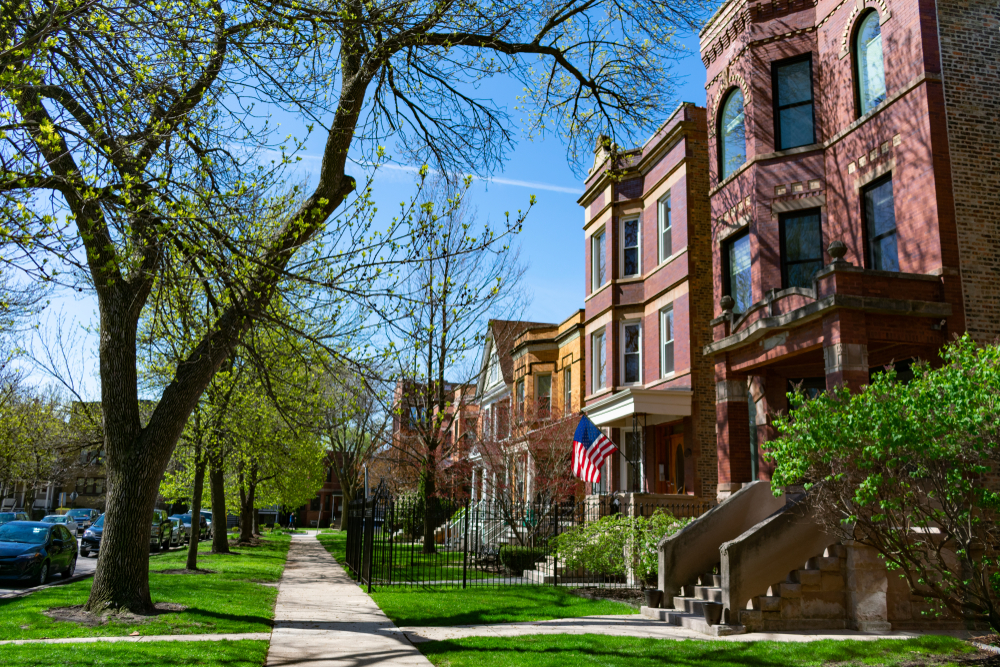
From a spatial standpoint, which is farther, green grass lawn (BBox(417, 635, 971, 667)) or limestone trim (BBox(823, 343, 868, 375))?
limestone trim (BBox(823, 343, 868, 375))

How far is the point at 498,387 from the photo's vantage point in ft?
123

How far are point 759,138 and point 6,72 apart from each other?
14213mm

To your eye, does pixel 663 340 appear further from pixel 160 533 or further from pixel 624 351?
pixel 160 533

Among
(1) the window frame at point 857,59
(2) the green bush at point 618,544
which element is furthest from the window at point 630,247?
(2) the green bush at point 618,544

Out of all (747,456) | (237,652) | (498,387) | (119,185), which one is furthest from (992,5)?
(498,387)

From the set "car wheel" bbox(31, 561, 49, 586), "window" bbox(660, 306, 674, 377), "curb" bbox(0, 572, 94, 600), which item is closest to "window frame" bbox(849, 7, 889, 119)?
"window" bbox(660, 306, 674, 377)

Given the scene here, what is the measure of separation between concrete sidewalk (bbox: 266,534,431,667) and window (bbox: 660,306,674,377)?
1055cm

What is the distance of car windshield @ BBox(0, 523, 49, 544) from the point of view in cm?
2019

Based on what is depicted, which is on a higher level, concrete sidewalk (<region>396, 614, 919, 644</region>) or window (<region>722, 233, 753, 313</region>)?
window (<region>722, 233, 753, 313</region>)

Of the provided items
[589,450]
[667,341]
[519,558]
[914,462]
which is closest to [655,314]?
[667,341]

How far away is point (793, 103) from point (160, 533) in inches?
1178

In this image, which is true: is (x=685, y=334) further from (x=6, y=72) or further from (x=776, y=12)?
(x=6, y=72)

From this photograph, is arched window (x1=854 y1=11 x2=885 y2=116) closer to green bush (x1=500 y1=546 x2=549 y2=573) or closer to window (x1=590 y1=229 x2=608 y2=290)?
window (x1=590 y1=229 x2=608 y2=290)

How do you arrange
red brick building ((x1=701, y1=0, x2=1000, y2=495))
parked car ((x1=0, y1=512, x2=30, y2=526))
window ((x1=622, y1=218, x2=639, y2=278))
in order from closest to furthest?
red brick building ((x1=701, y1=0, x2=1000, y2=495)) → window ((x1=622, y1=218, x2=639, y2=278)) → parked car ((x1=0, y1=512, x2=30, y2=526))
